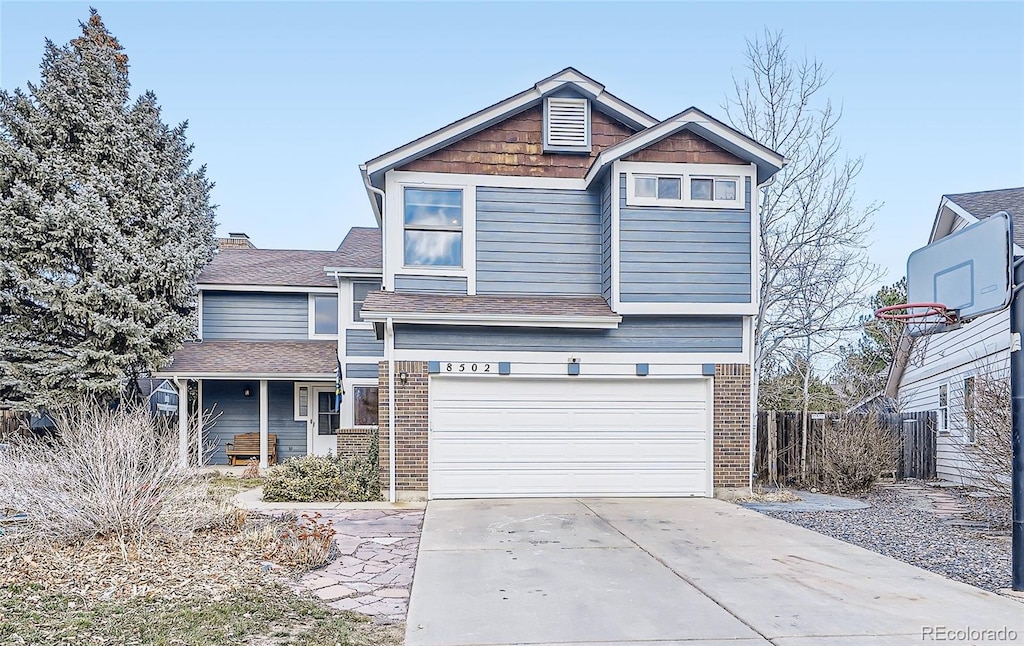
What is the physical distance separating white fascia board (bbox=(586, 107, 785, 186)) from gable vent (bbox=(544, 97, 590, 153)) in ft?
3.45

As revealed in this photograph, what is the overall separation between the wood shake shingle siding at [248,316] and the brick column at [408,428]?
7988 mm

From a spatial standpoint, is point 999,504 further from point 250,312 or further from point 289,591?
point 250,312

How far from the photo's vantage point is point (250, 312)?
59.7ft

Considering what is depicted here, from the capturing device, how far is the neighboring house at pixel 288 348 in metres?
17.0

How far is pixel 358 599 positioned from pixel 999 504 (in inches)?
330

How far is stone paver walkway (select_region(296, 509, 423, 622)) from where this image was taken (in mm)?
5660

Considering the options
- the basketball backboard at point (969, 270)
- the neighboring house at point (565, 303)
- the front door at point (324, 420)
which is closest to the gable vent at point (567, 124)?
the neighboring house at point (565, 303)

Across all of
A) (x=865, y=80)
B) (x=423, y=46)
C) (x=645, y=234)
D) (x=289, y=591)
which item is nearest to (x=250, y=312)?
(x=423, y=46)

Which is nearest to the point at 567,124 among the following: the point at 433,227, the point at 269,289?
the point at 433,227

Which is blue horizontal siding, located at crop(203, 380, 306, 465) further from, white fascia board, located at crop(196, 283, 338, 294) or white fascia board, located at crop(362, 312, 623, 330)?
white fascia board, located at crop(362, 312, 623, 330)

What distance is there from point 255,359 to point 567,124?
929cm

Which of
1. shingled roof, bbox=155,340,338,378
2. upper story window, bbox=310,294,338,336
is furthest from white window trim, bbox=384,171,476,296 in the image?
upper story window, bbox=310,294,338,336

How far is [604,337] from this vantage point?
1156 centimetres

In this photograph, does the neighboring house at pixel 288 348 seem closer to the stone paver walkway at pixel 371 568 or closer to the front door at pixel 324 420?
the front door at pixel 324 420
